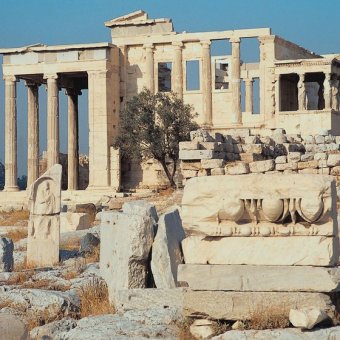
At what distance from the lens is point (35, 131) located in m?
42.2

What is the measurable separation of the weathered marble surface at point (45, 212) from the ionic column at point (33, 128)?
26.9 meters

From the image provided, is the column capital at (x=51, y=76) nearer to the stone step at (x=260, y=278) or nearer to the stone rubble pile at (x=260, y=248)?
the stone rubble pile at (x=260, y=248)

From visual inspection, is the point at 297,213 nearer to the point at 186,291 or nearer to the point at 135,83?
the point at 186,291

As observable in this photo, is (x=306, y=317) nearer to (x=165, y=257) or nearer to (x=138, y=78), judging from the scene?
(x=165, y=257)

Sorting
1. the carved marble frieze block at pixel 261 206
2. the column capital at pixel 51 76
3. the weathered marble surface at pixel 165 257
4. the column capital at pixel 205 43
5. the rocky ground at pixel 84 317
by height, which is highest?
the column capital at pixel 205 43

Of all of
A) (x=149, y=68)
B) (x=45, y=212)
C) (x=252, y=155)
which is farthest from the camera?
(x=149, y=68)

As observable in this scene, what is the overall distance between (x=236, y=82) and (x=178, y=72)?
2.25 meters

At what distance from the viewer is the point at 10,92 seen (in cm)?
4119

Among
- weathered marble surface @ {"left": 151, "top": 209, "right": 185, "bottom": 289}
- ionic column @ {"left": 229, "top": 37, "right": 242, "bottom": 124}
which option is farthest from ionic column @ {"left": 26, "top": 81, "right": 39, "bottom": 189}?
weathered marble surface @ {"left": 151, "top": 209, "right": 185, "bottom": 289}

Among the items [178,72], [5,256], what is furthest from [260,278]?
[178,72]

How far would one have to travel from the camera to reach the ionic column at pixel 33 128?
137 feet

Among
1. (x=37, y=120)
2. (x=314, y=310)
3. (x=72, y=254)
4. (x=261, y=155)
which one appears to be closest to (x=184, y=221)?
(x=314, y=310)

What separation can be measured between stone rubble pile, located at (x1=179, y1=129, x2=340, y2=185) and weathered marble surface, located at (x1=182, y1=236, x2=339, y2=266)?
1285cm

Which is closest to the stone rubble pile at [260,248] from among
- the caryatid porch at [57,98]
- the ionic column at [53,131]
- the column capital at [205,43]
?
the caryatid porch at [57,98]
